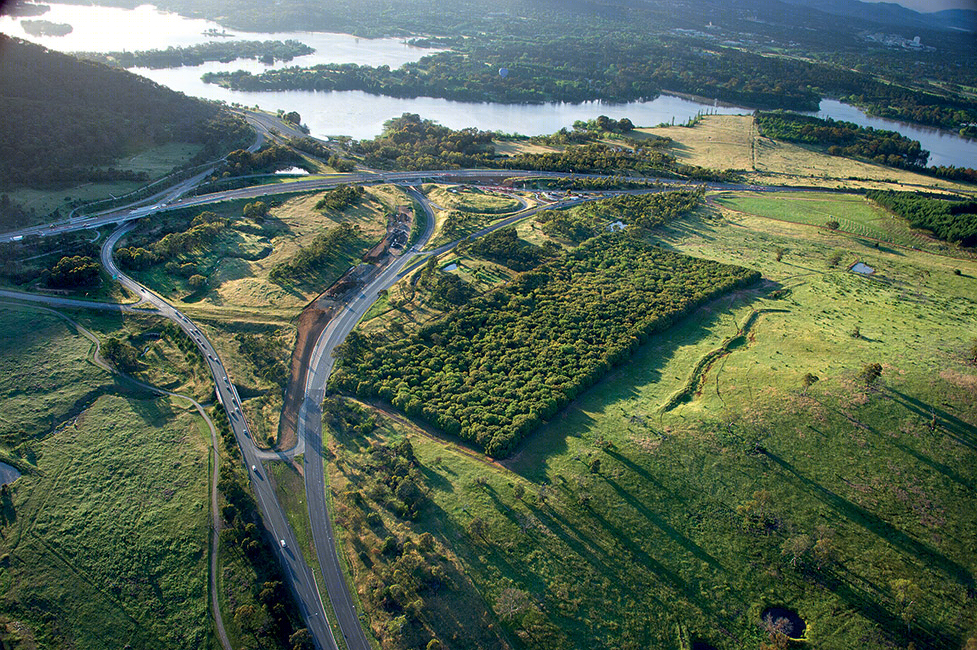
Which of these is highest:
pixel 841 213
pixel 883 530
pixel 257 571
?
pixel 841 213

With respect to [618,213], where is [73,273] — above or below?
below

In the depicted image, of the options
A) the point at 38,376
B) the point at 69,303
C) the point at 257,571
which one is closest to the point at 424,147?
the point at 69,303

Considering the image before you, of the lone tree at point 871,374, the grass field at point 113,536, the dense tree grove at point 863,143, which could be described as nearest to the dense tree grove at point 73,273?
the grass field at point 113,536

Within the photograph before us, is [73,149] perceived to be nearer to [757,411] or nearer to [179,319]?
[179,319]

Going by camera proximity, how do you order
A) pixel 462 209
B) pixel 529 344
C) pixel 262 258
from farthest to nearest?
pixel 462 209
pixel 262 258
pixel 529 344

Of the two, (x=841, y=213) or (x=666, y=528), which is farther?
(x=841, y=213)

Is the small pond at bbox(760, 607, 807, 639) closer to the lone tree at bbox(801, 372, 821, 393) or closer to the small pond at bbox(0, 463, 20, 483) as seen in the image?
the lone tree at bbox(801, 372, 821, 393)

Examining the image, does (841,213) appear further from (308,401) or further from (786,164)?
(308,401)

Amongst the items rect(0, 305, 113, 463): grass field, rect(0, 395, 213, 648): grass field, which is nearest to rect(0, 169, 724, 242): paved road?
rect(0, 305, 113, 463): grass field
